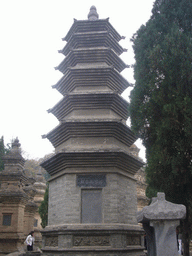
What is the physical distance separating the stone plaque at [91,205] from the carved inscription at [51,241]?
4.16 feet

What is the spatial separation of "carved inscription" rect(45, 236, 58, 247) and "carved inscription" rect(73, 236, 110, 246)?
2.84ft

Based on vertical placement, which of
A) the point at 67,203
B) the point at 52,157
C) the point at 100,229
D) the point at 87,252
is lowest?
the point at 87,252

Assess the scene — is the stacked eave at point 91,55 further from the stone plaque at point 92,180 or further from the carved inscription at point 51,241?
the carved inscription at point 51,241

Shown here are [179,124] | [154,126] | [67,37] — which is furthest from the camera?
[67,37]

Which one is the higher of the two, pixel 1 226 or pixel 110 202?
pixel 110 202

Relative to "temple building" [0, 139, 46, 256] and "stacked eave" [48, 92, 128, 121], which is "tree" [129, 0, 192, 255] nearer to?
"stacked eave" [48, 92, 128, 121]

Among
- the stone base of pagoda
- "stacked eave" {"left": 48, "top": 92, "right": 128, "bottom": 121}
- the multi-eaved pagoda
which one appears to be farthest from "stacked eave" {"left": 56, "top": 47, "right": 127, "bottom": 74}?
the stone base of pagoda

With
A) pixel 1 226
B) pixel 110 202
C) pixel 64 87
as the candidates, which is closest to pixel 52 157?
pixel 110 202

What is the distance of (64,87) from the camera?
14.2 metres

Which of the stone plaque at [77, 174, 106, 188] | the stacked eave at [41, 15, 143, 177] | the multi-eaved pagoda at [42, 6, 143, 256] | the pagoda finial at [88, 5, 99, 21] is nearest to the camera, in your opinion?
the multi-eaved pagoda at [42, 6, 143, 256]

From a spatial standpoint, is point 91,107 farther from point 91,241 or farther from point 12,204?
point 12,204

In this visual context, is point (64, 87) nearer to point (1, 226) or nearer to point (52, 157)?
point (52, 157)

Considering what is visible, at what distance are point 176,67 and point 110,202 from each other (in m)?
5.34

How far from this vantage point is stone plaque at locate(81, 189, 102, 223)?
11023 millimetres
